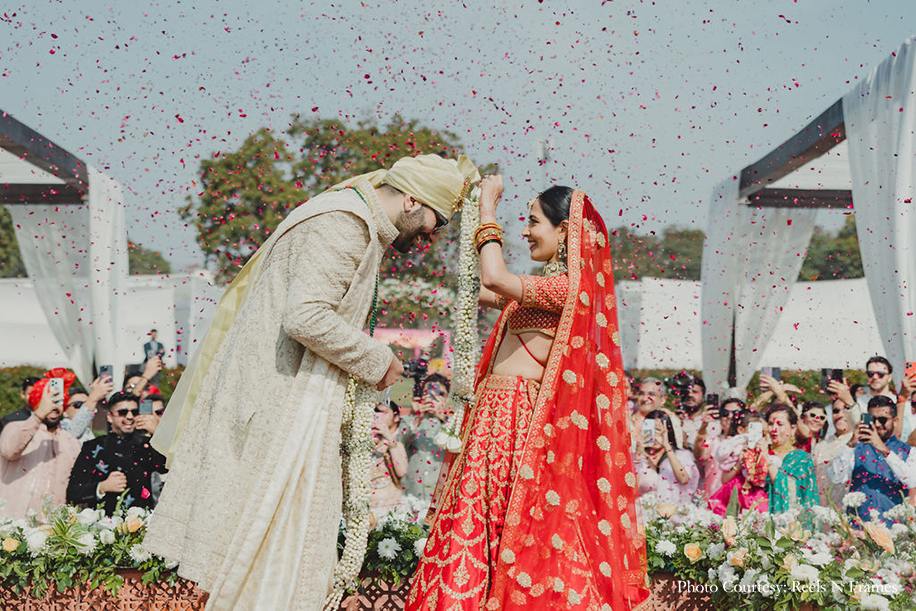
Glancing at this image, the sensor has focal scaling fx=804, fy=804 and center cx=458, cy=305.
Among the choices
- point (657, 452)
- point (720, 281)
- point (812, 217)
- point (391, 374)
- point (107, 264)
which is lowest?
point (657, 452)

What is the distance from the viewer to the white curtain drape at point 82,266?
29.1 ft

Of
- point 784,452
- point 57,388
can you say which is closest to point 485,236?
point 784,452

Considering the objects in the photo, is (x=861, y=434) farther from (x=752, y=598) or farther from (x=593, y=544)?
(x=593, y=544)

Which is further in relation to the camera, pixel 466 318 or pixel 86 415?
pixel 86 415

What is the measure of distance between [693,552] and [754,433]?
7.83 ft

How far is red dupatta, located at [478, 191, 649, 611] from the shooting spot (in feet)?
9.82

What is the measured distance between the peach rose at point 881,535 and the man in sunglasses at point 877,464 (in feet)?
4.19

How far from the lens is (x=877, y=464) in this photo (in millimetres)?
4984

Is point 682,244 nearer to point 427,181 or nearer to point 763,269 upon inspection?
point 763,269

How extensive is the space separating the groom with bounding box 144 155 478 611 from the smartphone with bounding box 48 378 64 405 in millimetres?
3363

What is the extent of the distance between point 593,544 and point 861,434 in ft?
9.17

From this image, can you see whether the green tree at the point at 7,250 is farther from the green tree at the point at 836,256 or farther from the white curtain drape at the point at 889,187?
the green tree at the point at 836,256

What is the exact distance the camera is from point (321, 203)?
262cm

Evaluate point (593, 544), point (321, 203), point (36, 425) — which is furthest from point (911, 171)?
point (36, 425)
